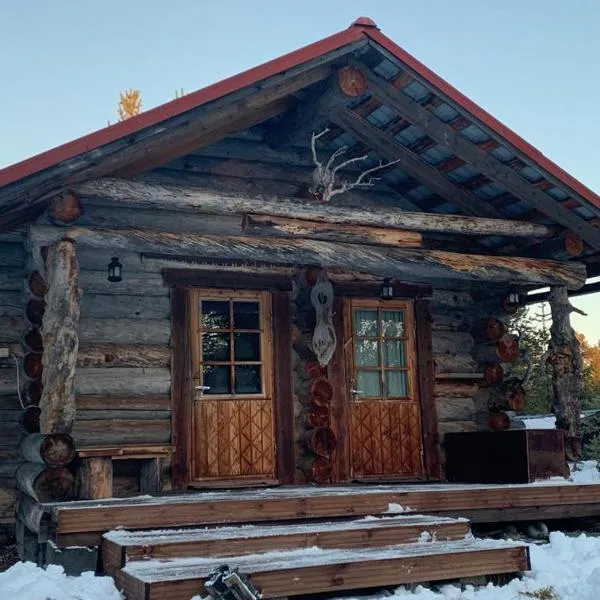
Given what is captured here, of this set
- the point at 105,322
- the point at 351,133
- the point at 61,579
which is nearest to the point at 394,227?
the point at 351,133

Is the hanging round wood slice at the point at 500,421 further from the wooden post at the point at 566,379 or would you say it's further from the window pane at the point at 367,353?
the window pane at the point at 367,353

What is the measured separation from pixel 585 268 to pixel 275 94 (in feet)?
14.8

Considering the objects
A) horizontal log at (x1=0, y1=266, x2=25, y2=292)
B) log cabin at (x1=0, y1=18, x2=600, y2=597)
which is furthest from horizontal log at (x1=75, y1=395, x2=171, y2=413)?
horizontal log at (x1=0, y1=266, x2=25, y2=292)

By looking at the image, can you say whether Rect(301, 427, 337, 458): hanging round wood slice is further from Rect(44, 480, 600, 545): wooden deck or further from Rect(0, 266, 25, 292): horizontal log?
Rect(0, 266, 25, 292): horizontal log

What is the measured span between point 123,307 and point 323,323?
7.76 ft

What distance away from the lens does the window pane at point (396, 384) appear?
10.1 metres

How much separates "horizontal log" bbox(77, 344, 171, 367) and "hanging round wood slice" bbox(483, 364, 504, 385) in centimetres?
Result: 433

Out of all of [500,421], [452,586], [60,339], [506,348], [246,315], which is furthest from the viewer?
[506,348]

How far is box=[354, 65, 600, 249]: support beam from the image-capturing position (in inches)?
341

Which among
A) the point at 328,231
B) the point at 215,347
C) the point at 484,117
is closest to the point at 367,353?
the point at 215,347

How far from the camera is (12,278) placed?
8.94 meters

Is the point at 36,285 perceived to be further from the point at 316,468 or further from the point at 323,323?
the point at 316,468

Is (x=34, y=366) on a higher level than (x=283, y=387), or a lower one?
higher

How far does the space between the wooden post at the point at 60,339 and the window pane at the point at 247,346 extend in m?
2.49
